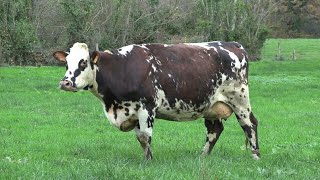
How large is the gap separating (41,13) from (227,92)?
37.9 metres

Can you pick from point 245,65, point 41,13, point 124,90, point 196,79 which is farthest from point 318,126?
point 41,13

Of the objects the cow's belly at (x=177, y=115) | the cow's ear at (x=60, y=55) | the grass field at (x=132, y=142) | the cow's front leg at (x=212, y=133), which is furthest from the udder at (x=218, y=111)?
the cow's ear at (x=60, y=55)

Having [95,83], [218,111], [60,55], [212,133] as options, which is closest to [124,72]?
[95,83]

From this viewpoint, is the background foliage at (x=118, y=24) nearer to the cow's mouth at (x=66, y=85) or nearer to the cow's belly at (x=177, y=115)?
the cow's belly at (x=177, y=115)

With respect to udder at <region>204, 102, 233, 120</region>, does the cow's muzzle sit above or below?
above

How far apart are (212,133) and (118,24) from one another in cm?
3718

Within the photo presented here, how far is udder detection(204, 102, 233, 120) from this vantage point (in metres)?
10.6

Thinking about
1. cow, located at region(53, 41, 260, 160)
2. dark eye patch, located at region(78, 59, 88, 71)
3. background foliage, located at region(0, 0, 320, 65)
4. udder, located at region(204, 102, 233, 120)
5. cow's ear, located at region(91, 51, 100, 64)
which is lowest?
background foliage, located at region(0, 0, 320, 65)

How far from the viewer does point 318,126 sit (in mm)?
16172

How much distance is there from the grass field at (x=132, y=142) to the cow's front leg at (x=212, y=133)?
0.17 metres

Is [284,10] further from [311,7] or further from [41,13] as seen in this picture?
[41,13]

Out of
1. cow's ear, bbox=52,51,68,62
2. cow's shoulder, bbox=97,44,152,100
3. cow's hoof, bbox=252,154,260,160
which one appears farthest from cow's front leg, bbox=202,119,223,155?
cow's ear, bbox=52,51,68,62

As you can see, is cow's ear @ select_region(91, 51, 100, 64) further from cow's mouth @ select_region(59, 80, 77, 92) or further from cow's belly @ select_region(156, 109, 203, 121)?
cow's belly @ select_region(156, 109, 203, 121)

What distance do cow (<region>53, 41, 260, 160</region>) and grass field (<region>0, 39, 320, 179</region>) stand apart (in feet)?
2.34
